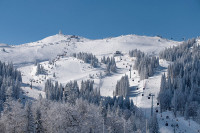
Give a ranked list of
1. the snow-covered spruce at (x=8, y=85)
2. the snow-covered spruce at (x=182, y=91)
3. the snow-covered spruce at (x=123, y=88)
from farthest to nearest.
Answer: the snow-covered spruce at (x=123, y=88) < the snow-covered spruce at (x=182, y=91) < the snow-covered spruce at (x=8, y=85)

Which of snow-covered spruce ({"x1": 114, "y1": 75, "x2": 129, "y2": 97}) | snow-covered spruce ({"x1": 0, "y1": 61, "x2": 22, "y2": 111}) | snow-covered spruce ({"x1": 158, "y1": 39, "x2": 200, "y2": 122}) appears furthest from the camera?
snow-covered spruce ({"x1": 114, "y1": 75, "x2": 129, "y2": 97})

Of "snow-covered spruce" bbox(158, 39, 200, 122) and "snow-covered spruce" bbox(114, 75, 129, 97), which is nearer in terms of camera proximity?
"snow-covered spruce" bbox(158, 39, 200, 122)

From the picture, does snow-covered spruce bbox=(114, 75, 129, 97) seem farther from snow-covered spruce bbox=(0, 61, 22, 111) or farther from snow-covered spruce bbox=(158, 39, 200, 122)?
snow-covered spruce bbox=(0, 61, 22, 111)

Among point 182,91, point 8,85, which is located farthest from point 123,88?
point 8,85

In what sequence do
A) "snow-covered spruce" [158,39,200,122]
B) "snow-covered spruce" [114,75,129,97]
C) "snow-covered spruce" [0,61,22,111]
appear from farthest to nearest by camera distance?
"snow-covered spruce" [114,75,129,97]
"snow-covered spruce" [158,39,200,122]
"snow-covered spruce" [0,61,22,111]

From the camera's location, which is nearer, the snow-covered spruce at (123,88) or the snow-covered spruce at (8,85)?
the snow-covered spruce at (8,85)

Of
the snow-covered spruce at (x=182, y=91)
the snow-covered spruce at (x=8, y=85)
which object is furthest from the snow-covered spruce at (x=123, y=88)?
the snow-covered spruce at (x=8, y=85)

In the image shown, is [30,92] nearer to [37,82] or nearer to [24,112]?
[37,82]


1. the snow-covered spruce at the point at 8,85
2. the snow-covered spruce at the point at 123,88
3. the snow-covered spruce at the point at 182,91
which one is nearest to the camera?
the snow-covered spruce at the point at 8,85

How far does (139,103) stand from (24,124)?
262ft

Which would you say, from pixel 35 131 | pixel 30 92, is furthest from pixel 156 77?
pixel 35 131

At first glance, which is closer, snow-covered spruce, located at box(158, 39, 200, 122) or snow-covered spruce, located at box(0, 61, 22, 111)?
snow-covered spruce, located at box(0, 61, 22, 111)

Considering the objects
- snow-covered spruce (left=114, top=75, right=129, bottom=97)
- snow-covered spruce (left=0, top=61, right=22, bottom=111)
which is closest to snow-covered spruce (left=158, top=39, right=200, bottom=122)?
snow-covered spruce (left=114, top=75, right=129, bottom=97)

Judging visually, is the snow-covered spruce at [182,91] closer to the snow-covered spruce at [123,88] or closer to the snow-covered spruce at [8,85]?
the snow-covered spruce at [123,88]
